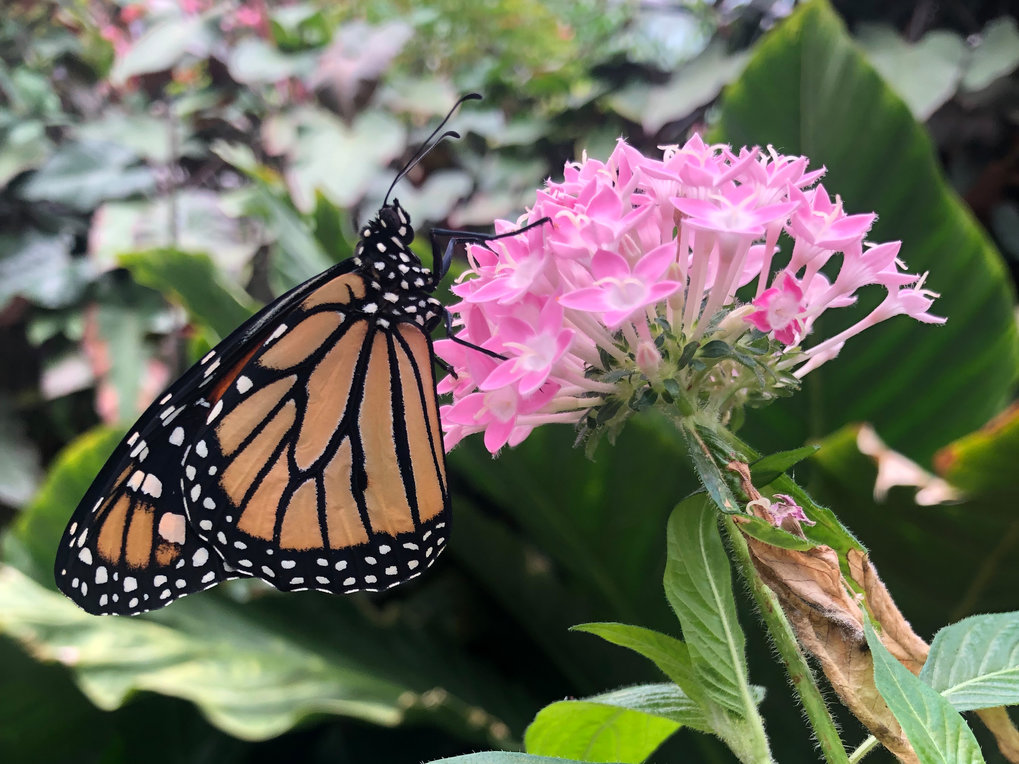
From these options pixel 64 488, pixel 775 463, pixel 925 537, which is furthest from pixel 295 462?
pixel 925 537

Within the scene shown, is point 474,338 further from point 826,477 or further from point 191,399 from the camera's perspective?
point 826,477

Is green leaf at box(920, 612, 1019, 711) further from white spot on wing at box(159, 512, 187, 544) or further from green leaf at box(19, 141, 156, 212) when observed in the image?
green leaf at box(19, 141, 156, 212)

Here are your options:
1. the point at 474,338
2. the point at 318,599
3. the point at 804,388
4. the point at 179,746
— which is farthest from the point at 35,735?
the point at 804,388

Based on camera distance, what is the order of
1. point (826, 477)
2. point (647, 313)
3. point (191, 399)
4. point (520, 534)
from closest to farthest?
point (647, 313)
point (191, 399)
point (826, 477)
point (520, 534)

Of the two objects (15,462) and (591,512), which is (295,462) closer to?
(591,512)

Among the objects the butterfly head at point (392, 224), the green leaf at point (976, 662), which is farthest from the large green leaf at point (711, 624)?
the butterfly head at point (392, 224)
